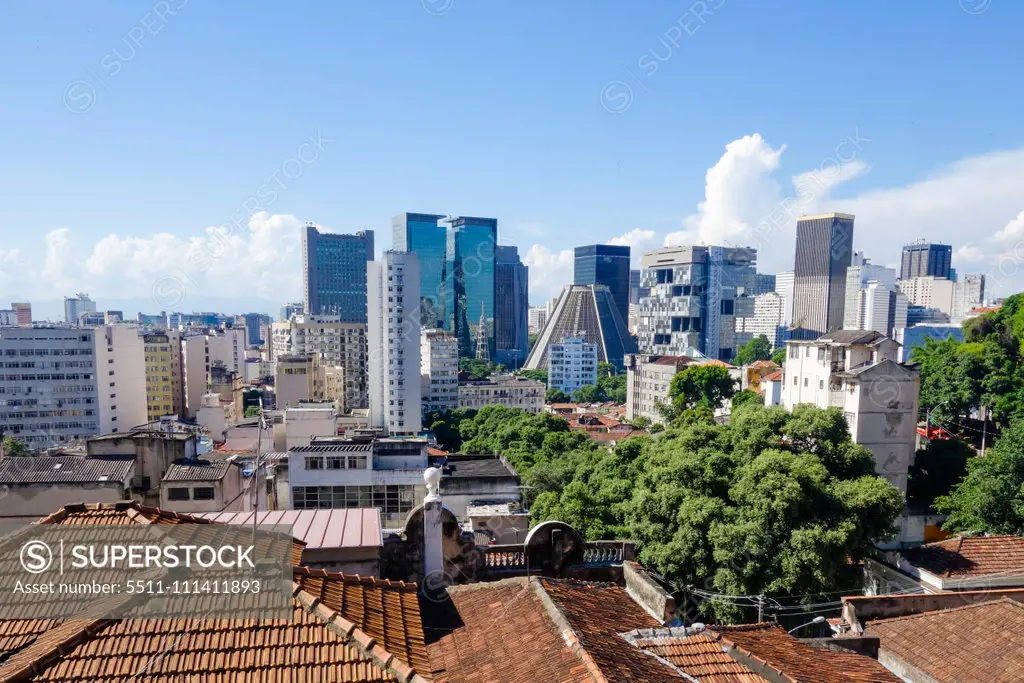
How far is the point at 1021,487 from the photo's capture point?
16.7 metres

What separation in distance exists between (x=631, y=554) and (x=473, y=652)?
365 centimetres

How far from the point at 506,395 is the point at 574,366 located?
2160cm

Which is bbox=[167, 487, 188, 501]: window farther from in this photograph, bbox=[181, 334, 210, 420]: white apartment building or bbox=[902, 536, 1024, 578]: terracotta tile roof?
bbox=[181, 334, 210, 420]: white apartment building

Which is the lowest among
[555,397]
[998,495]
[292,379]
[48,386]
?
[555,397]

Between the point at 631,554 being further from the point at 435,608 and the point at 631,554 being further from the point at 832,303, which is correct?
the point at 832,303

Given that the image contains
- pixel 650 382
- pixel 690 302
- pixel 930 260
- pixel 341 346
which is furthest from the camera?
pixel 930 260

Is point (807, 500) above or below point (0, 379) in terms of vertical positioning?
above

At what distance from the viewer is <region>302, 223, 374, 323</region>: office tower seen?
409 ft

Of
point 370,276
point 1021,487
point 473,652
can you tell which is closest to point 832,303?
point 370,276

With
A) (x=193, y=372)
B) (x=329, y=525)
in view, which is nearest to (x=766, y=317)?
(x=193, y=372)

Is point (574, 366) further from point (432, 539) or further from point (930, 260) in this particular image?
point (930, 260)

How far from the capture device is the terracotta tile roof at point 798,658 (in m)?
6.97

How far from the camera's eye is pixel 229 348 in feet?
261

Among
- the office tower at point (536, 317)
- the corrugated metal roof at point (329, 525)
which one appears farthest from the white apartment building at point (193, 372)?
the office tower at point (536, 317)
